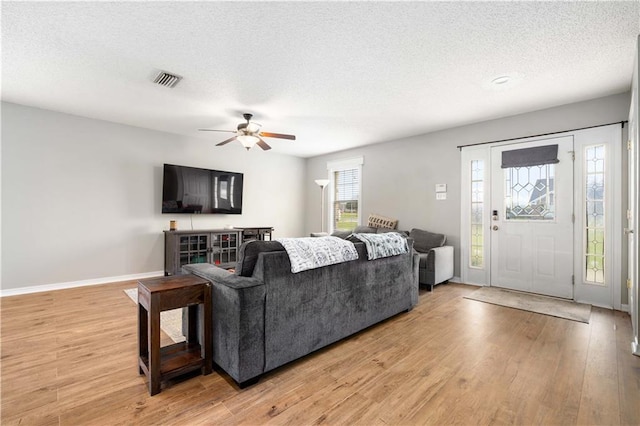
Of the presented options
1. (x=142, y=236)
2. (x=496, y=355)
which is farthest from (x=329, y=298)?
(x=142, y=236)

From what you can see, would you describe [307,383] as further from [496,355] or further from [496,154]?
[496,154]

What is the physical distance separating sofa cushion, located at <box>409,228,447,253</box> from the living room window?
156 cm

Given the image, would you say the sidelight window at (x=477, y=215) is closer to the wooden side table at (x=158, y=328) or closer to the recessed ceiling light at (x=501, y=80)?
the recessed ceiling light at (x=501, y=80)

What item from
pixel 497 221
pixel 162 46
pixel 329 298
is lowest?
pixel 329 298

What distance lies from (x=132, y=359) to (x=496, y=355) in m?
2.83

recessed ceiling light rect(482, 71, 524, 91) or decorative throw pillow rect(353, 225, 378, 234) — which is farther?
decorative throw pillow rect(353, 225, 378, 234)

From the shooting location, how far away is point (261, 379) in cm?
194

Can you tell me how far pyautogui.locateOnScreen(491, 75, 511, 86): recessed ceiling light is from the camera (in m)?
3.00

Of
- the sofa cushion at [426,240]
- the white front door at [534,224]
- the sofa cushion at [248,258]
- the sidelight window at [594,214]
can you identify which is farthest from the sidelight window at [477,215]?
the sofa cushion at [248,258]

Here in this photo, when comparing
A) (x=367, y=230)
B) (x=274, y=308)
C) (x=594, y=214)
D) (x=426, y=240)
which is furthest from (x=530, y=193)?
(x=274, y=308)

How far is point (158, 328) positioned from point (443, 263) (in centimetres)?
388

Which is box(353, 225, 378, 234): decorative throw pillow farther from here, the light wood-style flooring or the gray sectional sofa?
the gray sectional sofa

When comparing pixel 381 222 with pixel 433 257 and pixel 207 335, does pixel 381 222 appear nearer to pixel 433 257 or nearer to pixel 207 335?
pixel 433 257

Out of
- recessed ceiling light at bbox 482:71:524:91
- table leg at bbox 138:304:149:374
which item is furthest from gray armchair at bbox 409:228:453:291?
table leg at bbox 138:304:149:374
